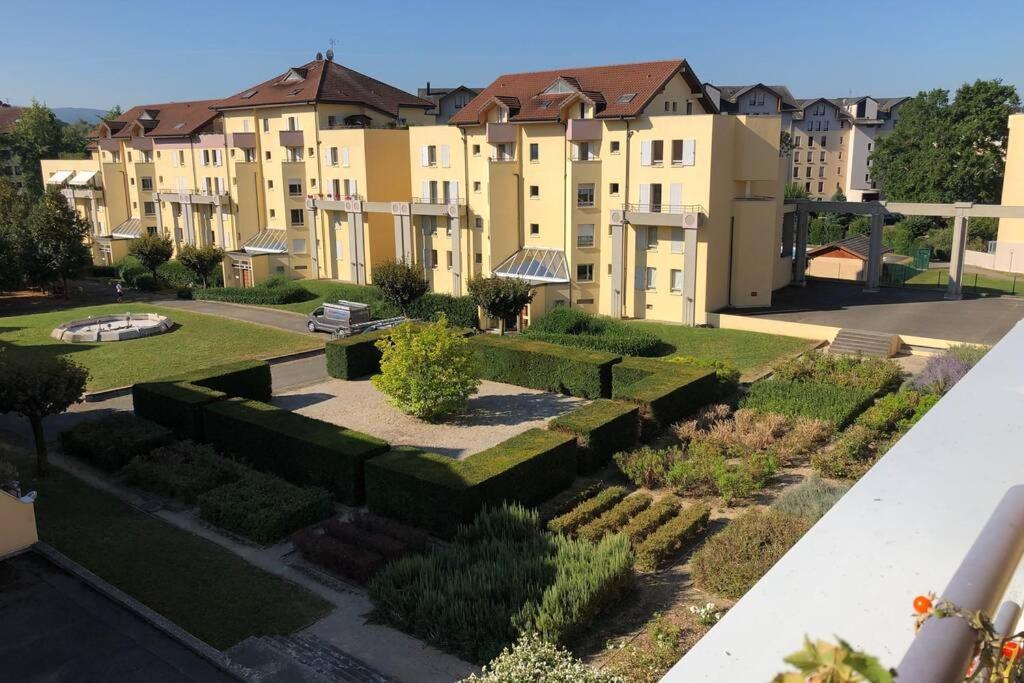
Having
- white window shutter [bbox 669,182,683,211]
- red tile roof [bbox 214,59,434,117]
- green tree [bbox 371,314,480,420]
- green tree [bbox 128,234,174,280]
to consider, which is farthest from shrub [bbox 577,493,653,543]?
green tree [bbox 128,234,174,280]

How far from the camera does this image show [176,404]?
2488 centimetres

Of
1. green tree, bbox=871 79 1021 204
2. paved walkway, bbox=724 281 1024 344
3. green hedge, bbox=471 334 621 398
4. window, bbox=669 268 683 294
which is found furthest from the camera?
green tree, bbox=871 79 1021 204

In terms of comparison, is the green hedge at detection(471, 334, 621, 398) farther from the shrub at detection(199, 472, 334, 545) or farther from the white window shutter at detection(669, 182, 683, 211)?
the white window shutter at detection(669, 182, 683, 211)

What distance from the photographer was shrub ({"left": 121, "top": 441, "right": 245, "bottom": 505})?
20.9 metres

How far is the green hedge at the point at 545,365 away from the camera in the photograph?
1146 inches

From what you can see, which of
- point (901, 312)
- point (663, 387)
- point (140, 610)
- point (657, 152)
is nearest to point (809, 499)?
point (663, 387)

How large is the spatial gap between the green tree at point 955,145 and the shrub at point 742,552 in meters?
57.3

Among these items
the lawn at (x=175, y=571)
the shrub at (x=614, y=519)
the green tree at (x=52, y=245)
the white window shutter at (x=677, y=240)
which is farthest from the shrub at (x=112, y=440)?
the green tree at (x=52, y=245)

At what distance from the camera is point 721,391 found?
1109 inches

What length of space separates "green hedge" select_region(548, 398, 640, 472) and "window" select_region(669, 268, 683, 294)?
57.4 feet

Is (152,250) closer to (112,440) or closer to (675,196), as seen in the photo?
(112,440)

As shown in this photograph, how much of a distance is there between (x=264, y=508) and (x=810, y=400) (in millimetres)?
17517

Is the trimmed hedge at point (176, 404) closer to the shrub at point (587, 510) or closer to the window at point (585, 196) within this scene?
the shrub at point (587, 510)

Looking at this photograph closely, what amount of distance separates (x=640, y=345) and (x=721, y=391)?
246 inches
